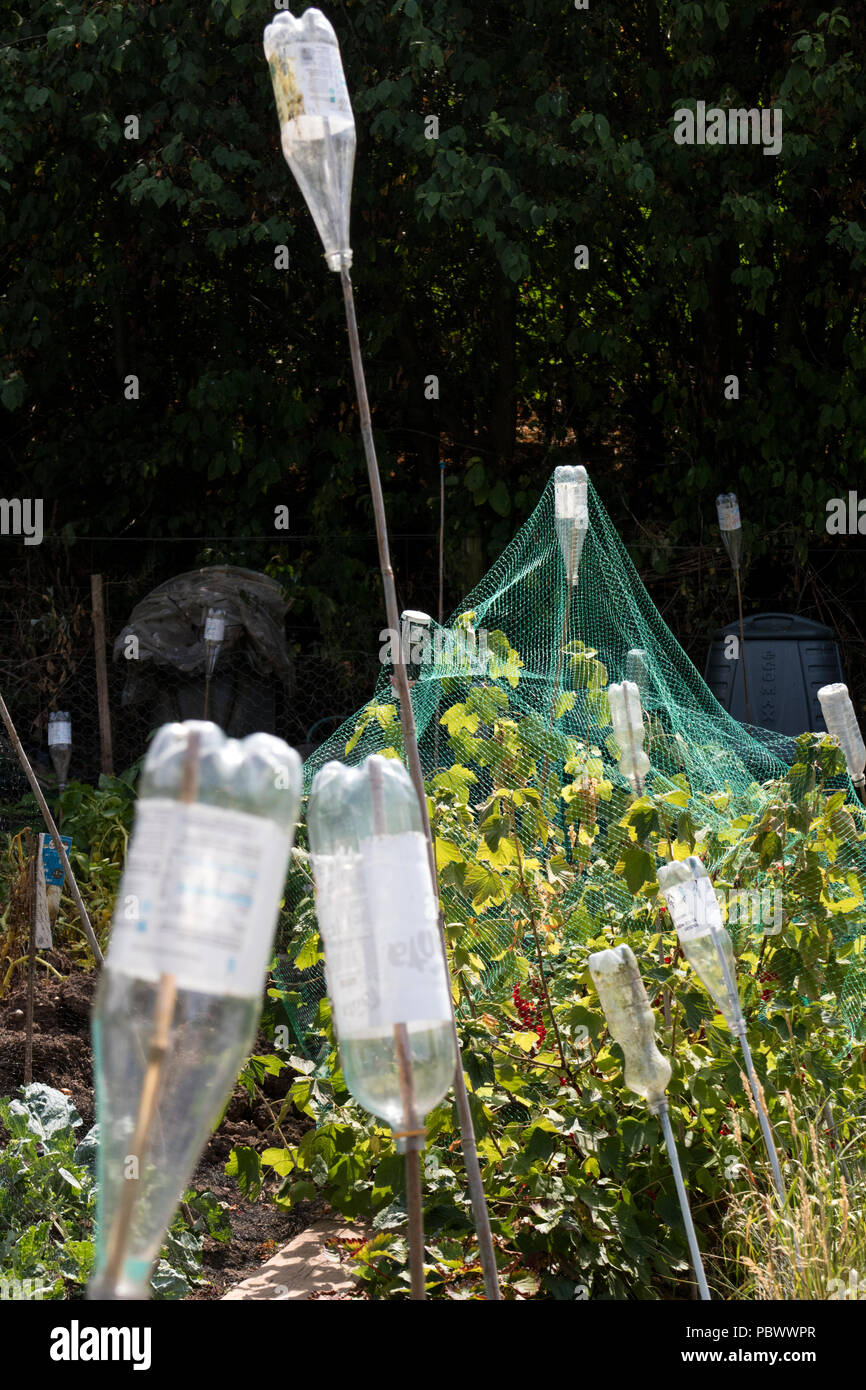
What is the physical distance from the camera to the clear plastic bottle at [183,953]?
2.73 ft

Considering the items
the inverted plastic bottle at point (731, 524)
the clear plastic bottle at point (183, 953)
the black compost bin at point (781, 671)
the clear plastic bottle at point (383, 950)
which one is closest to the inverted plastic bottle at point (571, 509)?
the clear plastic bottle at point (383, 950)

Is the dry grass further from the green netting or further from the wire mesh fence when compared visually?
the wire mesh fence

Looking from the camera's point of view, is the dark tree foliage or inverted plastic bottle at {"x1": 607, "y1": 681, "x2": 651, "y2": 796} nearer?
inverted plastic bottle at {"x1": 607, "y1": 681, "x2": 651, "y2": 796}

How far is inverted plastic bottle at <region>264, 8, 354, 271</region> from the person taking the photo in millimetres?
1470

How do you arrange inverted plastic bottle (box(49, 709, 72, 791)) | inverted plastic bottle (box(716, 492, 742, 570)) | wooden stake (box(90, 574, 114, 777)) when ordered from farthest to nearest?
inverted plastic bottle (box(716, 492, 742, 570)) → wooden stake (box(90, 574, 114, 777)) → inverted plastic bottle (box(49, 709, 72, 791))

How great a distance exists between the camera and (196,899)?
32.9 inches

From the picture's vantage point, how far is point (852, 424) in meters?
8.49

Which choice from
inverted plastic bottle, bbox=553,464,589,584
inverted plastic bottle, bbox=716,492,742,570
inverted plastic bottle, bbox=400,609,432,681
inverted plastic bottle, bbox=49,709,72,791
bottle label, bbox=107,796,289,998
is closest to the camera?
bottle label, bbox=107,796,289,998

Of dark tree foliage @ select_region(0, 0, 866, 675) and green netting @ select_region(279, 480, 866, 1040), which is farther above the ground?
dark tree foliage @ select_region(0, 0, 866, 675)

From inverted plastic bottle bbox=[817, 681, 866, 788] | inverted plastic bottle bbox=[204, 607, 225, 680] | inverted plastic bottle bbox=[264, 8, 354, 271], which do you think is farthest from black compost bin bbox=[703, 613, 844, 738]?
inverted plastic bottle bbox=[264, 8, 354, 271]

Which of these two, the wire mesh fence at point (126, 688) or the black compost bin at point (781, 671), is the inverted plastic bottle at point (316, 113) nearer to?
the black compost bin at point (781, 671)

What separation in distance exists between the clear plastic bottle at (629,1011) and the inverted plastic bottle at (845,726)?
106 centimetres

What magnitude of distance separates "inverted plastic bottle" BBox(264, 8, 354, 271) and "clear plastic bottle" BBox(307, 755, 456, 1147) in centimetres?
65

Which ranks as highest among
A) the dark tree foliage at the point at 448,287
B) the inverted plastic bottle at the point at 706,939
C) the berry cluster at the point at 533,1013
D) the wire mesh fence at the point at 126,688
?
the dark tree foliage at the point at 448,287
